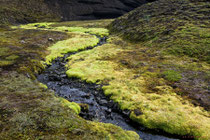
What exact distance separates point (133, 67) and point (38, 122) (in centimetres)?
2131

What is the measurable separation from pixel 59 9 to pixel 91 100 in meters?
127

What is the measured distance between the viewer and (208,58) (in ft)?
96.6

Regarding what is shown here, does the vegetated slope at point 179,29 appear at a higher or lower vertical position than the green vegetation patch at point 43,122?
higher

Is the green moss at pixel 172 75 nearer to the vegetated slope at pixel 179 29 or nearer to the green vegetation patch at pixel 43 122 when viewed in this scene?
the vegetated slope at pixel 179 29

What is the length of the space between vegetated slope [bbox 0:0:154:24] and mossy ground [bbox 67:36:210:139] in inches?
2969

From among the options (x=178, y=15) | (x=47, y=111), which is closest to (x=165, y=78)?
(x=47, y=111)

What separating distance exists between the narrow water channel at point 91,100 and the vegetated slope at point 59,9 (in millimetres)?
74974

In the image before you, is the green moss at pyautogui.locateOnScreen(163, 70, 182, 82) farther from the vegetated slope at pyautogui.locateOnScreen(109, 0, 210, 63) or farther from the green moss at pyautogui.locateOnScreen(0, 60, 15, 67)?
the green moss at pyautogui.locateOnScreen(0, 60, 15, 67)

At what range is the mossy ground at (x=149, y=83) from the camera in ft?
49.7

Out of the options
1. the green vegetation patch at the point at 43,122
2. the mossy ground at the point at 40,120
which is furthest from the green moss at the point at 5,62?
the green vegetation patch at the point at 43,122

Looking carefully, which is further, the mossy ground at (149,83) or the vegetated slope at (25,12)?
the vegetated slope at (25,12)

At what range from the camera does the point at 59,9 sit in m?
128

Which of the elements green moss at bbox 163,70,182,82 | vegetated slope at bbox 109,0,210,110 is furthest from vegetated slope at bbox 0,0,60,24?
green moss at bbox 163,70,182,82

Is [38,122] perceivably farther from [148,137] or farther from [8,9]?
[8,9]
